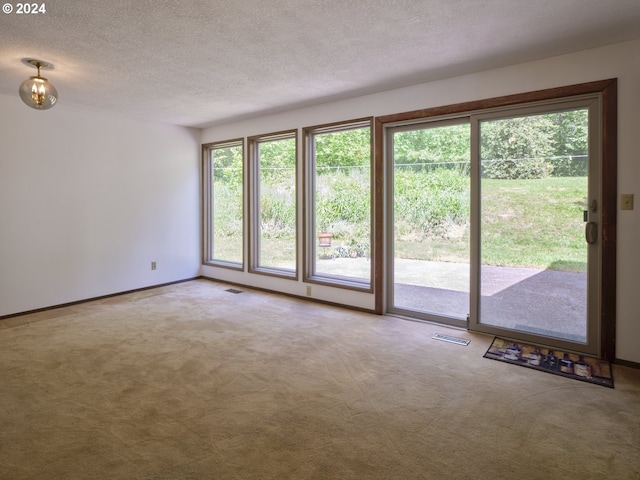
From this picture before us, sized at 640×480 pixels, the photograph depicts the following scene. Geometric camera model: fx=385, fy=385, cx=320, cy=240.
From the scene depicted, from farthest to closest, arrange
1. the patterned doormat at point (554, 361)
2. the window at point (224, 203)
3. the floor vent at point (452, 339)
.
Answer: the window at point (224, 203), the floor vent at point (452, 339), the patterned doormat at point (554, 361)

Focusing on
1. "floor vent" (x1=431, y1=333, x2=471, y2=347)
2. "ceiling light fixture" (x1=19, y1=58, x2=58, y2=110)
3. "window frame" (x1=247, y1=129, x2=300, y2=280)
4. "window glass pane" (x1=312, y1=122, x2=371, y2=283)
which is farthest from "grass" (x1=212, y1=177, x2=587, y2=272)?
"ceiling light fixture" (x1=19, y1=58, x2=58, y2=110)

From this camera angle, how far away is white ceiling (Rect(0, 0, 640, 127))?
2.43 m

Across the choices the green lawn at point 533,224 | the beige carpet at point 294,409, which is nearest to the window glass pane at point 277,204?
the beige carpet at point 294,409

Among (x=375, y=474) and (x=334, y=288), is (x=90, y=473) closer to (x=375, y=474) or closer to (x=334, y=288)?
(x=375, y=474)

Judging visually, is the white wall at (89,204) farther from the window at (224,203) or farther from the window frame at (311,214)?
the window frame at (311,214)

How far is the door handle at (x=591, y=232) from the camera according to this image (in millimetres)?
3123

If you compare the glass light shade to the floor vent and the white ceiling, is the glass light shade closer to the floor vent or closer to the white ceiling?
the white ceiling

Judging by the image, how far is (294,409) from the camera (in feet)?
7.72

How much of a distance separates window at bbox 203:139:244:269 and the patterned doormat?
12.6ft

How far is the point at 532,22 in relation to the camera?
2.60 m

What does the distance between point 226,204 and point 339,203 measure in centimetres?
220

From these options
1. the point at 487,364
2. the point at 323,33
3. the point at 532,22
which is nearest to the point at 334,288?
the point at 487,364

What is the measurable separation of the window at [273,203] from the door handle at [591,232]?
10.7ft

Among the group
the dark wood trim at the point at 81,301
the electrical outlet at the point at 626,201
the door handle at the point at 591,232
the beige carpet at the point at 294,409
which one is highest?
the electrical outlet at the point at 626,201
